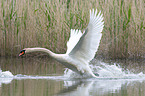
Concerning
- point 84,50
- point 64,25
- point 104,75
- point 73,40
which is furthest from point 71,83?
point 64,25

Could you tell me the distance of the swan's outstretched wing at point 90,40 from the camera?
8.15m

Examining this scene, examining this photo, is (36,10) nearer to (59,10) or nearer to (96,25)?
(59,10)

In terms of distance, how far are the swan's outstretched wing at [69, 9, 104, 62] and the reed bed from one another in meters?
3.60

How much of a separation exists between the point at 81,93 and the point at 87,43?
Answer: 2.48 metres

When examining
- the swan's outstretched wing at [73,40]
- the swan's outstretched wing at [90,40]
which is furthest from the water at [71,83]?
the swan's outstretched wing at [73,40]

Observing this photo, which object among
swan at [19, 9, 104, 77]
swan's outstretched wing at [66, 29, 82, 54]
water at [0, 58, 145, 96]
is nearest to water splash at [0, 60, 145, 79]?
water at [0, 58, 145, 96]

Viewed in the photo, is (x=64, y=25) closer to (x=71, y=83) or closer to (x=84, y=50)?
(x=84, y=50)

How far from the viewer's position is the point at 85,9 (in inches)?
494

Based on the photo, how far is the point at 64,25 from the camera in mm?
12609

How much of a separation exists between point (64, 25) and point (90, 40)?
4449 millimetres

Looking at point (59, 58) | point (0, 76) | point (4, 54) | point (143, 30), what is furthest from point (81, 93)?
point (4, 54)

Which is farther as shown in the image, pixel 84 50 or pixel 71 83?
pixel 84 50

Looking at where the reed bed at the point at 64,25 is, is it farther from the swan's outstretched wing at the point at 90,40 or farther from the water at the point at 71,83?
the swan's outstretched wing at the point at 90,40

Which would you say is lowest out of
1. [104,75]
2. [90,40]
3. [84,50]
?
[104,75]
